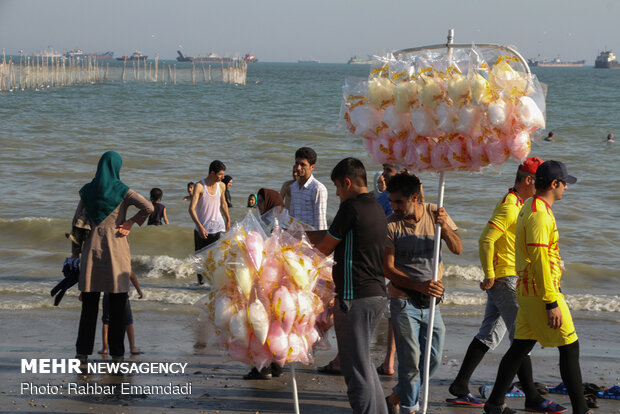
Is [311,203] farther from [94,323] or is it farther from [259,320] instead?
[259,320]

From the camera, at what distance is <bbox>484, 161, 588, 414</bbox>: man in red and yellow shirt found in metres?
4.61

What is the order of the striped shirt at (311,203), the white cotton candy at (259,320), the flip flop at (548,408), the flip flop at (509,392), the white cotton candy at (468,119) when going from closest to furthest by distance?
the white cotton candy at (259,320), the white cotton candy at (468,119), the flip flop at (548,408), the flip flop at (509,392), the striped shirt at (311,203)

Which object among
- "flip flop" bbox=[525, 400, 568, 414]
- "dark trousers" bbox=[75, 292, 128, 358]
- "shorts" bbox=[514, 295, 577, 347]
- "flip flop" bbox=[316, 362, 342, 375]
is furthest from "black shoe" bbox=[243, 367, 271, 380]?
"shorts" bbox=[514, 295, 577, 347]

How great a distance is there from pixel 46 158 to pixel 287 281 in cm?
2216

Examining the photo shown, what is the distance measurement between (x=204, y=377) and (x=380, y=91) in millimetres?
2984

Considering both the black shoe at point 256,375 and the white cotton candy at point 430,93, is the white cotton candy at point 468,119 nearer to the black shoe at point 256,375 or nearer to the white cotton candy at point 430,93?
the white cotton candy at point 430,93

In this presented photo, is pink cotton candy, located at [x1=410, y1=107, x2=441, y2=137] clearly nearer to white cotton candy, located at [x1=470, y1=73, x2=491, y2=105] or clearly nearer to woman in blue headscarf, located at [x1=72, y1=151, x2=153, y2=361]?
white cotton candy, located at [x1=470, y1=73, x2=491, y2=105]

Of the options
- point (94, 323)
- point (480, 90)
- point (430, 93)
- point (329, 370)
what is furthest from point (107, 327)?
point (480, 90)

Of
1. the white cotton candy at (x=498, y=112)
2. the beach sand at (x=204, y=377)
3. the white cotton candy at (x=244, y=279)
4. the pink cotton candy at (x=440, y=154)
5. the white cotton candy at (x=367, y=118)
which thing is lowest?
the beach sand at (x=204, y=377)

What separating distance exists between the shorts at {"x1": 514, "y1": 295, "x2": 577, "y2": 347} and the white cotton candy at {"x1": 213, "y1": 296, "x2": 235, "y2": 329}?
193cm

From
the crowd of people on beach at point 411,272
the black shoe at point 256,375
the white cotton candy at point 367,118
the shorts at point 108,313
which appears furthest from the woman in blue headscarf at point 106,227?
the white cotton candy at point 367,118

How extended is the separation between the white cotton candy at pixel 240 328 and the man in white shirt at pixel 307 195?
2.65 meters

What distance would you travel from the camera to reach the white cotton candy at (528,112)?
416 centimetres

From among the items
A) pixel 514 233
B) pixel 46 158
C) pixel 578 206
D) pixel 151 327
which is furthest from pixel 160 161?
pixel 514 233
